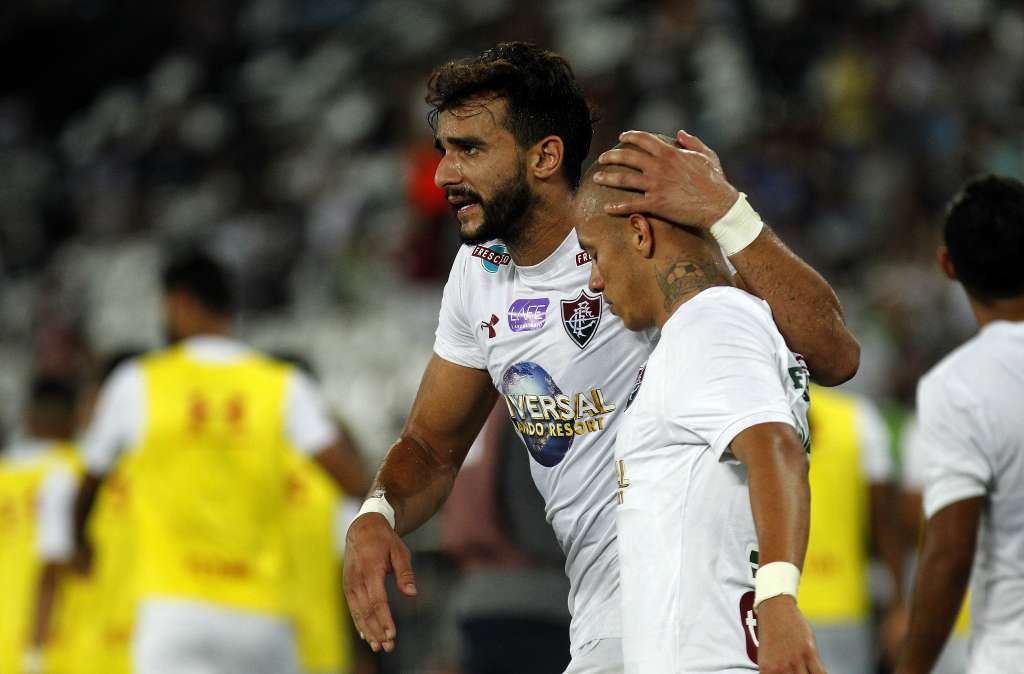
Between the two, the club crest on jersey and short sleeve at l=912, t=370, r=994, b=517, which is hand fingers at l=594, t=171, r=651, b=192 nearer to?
the club crest on jersey

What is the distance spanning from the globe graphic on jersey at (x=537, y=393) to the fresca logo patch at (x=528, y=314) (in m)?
0.10

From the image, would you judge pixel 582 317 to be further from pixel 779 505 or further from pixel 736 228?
pixel 779 505

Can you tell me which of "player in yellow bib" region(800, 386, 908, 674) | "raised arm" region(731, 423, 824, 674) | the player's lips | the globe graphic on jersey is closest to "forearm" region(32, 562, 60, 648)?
"player in yellow bib" region(800, 386, 908, 674)

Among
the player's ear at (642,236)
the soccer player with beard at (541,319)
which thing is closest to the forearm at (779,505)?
the player's ear at (642,236)

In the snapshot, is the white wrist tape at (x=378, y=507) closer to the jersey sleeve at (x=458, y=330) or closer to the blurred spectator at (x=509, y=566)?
the jersey sleeve at (x=458, y=330)

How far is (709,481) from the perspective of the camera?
3.32 metres

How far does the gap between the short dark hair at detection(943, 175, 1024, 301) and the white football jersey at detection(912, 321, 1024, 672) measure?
0.17 m

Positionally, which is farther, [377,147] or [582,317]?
[377,147]

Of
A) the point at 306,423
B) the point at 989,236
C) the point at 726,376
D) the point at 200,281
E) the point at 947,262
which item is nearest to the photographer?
the point at 726,376

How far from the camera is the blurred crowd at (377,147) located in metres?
12.4

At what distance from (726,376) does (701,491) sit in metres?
0.26


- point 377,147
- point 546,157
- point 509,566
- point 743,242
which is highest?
point 377,147

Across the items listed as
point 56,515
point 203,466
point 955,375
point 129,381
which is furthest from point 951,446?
point 56,515

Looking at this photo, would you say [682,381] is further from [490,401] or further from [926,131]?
[926,131]
